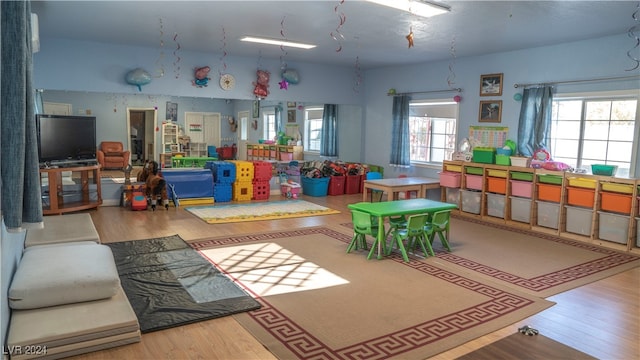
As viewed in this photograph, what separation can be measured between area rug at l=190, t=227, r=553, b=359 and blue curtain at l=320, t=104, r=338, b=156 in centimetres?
514

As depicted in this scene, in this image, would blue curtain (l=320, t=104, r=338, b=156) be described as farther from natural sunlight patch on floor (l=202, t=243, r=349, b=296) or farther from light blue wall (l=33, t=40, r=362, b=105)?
natural sunlight patch on floor (l=202, t=243, r=349, b=296)

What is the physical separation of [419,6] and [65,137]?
5626 mm

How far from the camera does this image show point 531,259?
5113mm

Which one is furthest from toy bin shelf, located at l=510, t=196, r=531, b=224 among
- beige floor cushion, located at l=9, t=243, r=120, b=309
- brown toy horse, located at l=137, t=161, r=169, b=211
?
beige floor cushion, located at l=9, t=243, r=120, b=309

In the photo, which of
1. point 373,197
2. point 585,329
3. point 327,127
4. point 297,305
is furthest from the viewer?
point 327,127

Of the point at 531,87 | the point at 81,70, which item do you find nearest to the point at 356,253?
the point at 531,87

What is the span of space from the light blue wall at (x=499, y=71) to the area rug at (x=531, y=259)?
1.42 metres

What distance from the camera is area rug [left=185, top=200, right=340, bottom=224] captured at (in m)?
6.85

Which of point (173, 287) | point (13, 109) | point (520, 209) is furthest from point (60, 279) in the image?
point (520, 209)

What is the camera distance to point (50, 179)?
646 centimetres

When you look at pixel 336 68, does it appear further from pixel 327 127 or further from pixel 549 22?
pixel 549 22

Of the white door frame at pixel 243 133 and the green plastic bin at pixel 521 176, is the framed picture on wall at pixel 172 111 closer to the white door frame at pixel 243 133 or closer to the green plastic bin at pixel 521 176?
the white door frame at pixel 243 133

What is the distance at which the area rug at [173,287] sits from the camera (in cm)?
339

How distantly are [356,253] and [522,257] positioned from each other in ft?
6.31
